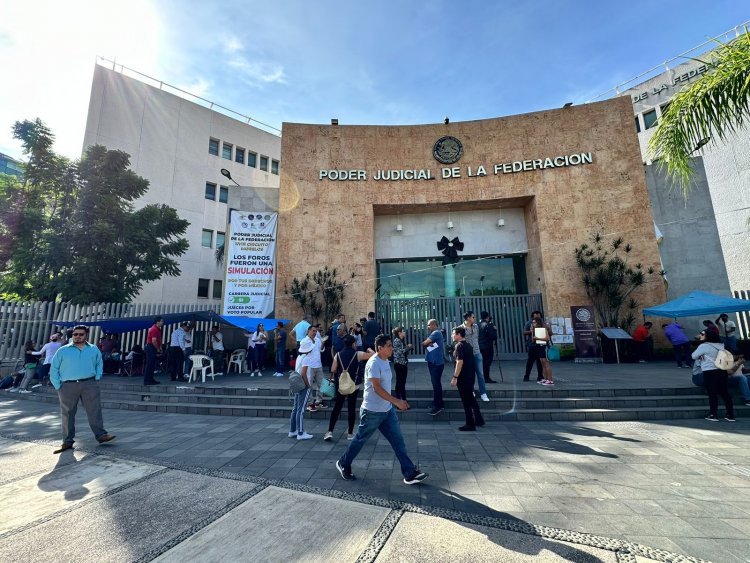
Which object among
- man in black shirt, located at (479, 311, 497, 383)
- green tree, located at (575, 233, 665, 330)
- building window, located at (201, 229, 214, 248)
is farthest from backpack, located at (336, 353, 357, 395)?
building window, located at (201, 229, 214, 248)

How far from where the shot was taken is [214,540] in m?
2.71

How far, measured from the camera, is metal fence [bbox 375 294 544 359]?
1395cm

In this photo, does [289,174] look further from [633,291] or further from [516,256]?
[633,291]

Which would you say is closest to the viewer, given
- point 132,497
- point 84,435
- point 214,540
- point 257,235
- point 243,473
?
point 214,540

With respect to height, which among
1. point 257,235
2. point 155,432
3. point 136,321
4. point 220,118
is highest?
point 220,118

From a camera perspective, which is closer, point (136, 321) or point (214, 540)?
point (214, 540)

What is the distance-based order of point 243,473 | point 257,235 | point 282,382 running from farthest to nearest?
point 257,235 < point 282,382 < point 243,473

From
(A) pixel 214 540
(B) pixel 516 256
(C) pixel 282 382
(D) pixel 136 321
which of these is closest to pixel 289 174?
(D) pixel 136 321

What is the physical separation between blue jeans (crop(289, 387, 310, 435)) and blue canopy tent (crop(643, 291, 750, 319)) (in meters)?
11.8

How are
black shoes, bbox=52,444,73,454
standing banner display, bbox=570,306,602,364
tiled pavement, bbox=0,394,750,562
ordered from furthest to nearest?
standing banner display, bbox=570,306,602,364
black shoes, bbox=52,444,73,454
tiled pavement, bbox=0,394,750,562

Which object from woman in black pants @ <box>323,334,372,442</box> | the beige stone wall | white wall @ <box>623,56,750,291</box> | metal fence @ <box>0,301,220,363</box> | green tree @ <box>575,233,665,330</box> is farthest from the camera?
white wall @ <box>623,56,750,291</box>

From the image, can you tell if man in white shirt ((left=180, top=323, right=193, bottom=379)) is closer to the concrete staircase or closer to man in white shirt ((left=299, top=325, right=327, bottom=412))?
the concrete staircase

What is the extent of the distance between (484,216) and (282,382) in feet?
38.9

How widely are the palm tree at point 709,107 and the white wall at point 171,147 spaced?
85.9 ft
